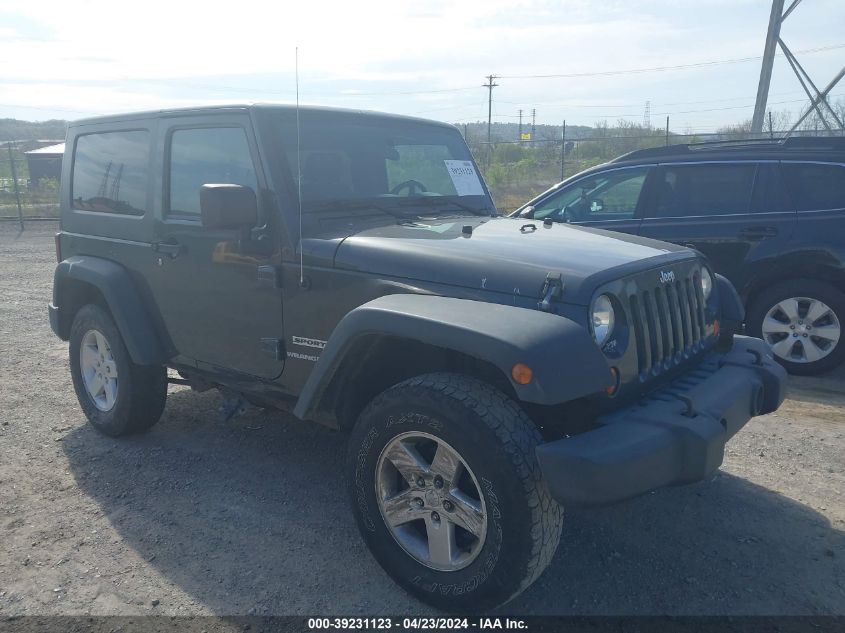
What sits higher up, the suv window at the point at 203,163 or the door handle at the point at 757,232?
the suv window at the point at 203,163

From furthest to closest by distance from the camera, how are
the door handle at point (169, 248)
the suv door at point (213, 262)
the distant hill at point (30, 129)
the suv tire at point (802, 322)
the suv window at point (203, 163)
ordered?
the distant hill at point (30, 129)
the suv tire at point (802, 322)
the door handle at point (169, 248)
the suv window at point (203, 163)
the suv door at point (213, 262)

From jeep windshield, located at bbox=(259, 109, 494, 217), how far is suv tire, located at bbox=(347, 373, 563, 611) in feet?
4.38

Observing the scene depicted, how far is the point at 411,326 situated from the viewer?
280 centimetres

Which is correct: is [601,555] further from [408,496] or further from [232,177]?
[232,177]

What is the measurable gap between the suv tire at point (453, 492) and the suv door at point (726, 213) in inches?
172

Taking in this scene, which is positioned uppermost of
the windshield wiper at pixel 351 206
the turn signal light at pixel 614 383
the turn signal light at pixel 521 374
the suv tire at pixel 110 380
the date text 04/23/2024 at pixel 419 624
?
the windshield wiper at pixel 351 206

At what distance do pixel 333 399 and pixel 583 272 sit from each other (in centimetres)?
126

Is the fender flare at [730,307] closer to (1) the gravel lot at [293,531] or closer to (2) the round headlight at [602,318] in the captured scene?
(1) the gravel lot at [293,531]

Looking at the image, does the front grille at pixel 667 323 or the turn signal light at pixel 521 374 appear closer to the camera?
the turn signal light at pixel 521 374

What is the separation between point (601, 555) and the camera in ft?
11.1

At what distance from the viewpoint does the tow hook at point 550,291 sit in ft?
9.19

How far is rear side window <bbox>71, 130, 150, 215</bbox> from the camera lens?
174 inches

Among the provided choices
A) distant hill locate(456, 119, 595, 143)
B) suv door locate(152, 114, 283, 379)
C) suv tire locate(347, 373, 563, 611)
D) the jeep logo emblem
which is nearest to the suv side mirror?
suv door locate(152, 114, 283, 379)

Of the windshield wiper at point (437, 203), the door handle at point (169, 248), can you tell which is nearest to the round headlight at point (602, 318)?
the windshield wiper at point (437, 203)
